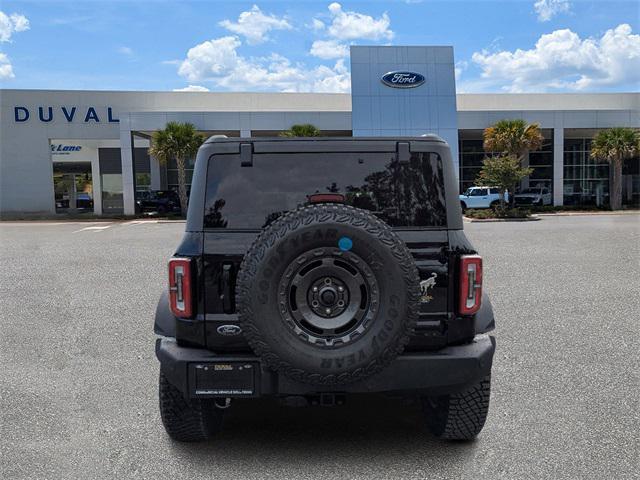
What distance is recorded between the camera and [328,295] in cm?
292

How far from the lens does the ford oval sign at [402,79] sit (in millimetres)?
35875

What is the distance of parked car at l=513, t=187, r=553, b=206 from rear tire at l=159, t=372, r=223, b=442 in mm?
36351

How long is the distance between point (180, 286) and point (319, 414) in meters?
1.65

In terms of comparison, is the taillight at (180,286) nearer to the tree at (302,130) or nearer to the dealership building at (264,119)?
the tree at (302,130)

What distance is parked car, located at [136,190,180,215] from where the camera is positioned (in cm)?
3544

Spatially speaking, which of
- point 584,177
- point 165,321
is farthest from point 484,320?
point 584,177

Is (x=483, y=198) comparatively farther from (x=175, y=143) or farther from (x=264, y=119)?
(x=175, y=143)

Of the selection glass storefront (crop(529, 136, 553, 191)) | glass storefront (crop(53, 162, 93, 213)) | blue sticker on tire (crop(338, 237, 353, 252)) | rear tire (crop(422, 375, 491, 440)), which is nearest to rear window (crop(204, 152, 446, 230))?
blue sticker on tire (crop(338, 237, 353, 252))

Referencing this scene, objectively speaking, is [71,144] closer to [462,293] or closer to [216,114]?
[216,114]

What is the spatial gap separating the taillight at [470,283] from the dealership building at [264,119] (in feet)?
105

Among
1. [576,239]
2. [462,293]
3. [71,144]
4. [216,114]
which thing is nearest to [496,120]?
[216,114]

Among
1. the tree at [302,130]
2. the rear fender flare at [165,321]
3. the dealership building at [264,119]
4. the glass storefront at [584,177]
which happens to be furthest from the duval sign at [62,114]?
the rear fender flare at [165,321]

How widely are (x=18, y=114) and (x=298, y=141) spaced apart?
3985 cm

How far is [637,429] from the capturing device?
3.81 metres
